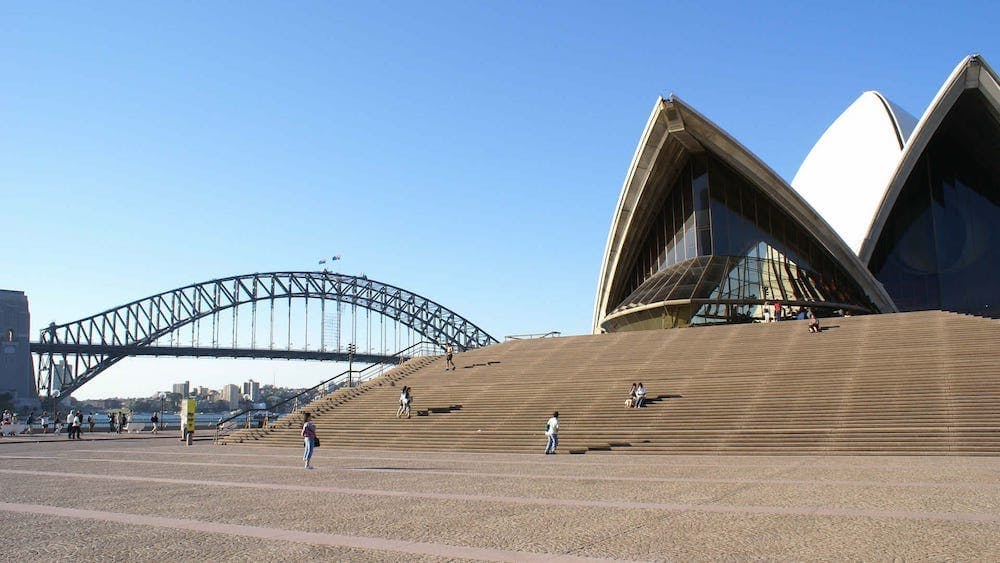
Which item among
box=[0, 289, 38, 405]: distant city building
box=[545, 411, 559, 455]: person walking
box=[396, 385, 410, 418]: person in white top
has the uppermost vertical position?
box=[0, 289, 38, 405]: distant city building

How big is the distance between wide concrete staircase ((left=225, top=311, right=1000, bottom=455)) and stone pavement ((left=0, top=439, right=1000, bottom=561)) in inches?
77.0

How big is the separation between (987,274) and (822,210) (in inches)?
379

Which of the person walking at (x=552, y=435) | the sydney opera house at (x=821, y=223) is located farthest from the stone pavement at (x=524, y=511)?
the sydney opera house at (x=821, y=223)

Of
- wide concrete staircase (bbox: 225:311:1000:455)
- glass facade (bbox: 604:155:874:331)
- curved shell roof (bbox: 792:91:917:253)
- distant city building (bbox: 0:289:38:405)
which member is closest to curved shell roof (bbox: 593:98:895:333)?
glass facade (bbox: 604:155:874:331)

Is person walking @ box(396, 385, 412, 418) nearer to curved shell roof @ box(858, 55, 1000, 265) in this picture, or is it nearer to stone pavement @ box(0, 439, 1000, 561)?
stone pavement @ box(0, 439, 1000, 561)

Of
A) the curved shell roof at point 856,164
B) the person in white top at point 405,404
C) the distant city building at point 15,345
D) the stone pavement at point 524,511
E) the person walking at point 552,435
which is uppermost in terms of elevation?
the curved shell roof at point 856,164

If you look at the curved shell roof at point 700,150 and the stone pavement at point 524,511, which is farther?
the curved shell roof at point 700,150

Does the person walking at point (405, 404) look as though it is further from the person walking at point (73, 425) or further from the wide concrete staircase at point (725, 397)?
the person walking at point (73, 425)

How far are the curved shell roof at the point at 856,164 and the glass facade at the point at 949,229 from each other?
160 cm

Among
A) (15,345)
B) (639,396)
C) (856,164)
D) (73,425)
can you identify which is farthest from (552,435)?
(15,345)

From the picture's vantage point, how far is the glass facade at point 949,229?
43156mm

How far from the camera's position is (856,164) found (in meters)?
49.5

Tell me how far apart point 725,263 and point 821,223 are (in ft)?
17.3

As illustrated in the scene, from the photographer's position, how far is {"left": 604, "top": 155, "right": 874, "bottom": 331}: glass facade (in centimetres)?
3991
